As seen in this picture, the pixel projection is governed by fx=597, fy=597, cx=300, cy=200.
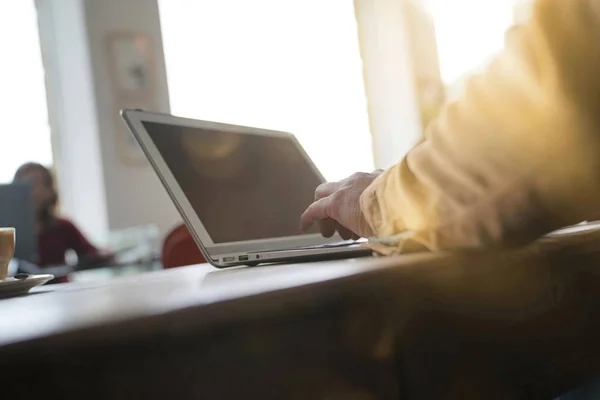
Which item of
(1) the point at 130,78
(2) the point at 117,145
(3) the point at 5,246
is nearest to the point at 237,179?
(3) the point at 5,246

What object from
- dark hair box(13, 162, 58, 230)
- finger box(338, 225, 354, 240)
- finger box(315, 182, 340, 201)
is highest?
dark hair box(13, 162, 58, 230)

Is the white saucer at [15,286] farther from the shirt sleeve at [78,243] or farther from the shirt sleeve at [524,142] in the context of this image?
the shirt sleeve at [78,243]

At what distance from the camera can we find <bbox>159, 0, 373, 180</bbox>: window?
3477 mm

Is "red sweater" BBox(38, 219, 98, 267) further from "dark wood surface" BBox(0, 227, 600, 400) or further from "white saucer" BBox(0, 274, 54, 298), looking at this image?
"dark wood surface" BBox(0, 227, 600, 400)

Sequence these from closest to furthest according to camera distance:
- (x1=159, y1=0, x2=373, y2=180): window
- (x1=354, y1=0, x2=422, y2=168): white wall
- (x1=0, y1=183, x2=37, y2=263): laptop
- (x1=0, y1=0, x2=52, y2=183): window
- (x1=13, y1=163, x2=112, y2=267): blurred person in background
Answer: (x1=0, y1=183, x2=37, y2=263): laptop
(x1=13, y1=163, x2=112, y2=267): blurred person in background
(x1=0, y1=0, x2=52, y2=183): window
(x1=159, y1=0, x2=373, y2=180): window
(x1=354, y1=0, x2=422, y2=168): white wall

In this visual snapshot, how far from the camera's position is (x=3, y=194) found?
167 cm

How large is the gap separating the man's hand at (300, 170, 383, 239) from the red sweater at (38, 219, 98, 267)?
2.49m

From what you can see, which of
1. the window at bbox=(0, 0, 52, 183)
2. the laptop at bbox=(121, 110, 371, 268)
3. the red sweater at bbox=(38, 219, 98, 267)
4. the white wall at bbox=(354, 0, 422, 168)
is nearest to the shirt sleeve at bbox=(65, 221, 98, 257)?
the red sweater at bbox=(38, 219, 98, 267)

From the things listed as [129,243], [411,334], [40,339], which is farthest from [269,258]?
[129,243]

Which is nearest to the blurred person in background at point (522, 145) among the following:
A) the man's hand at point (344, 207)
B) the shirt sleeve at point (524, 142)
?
the shirt sleeve at point (524, 142)

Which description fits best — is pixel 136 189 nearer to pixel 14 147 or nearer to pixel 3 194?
pixel 14 147

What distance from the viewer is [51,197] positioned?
2961 mm

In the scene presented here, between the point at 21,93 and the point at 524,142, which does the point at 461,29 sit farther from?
the point at 524,142

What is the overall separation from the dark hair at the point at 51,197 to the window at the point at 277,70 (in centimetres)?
81
